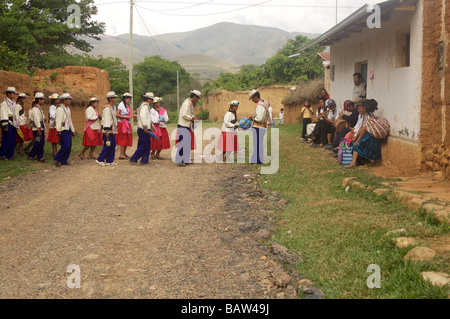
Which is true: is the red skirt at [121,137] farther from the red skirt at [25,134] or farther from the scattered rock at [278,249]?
the scattered rock at [278,249]

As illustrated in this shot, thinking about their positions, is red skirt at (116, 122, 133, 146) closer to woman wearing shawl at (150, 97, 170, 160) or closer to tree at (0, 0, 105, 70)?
woman wearing shawl at (150, 97, 170, 160)

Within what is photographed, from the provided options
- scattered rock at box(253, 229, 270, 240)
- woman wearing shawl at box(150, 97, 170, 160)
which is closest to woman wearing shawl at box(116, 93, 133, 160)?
woman wearing shawl at box(150, 97, 170, 160)

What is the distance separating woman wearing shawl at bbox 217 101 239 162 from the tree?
32.5ft

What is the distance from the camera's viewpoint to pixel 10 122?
1159cm

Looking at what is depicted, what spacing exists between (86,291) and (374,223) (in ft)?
10.3

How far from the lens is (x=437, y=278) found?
11.2ft

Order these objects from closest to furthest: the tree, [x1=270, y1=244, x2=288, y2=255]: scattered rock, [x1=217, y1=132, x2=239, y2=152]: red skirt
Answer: [x1=270, y1=244, x2=288, y2=255]: scattered rock → [x1=217, y1=132, x2=239, y2=152]: red skirt → the tree

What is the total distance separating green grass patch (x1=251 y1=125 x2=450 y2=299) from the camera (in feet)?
11.9

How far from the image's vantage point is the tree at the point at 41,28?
17.2 metres

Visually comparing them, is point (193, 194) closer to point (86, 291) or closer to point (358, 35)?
point (86, 291)

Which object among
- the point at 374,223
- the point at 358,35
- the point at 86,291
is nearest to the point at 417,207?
the point at 374,223

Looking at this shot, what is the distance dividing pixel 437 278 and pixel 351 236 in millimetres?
1401

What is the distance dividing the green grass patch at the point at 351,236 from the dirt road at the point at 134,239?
40cm
